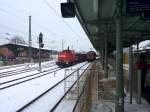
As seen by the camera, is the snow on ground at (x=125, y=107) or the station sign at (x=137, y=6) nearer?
the station sign at (x=137, y=6)

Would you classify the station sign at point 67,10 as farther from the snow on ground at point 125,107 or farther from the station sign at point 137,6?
the snow on ground at point 125,107

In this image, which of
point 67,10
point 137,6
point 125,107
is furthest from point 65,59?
point 137,6

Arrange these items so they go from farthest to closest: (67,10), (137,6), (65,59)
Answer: (65,59)
(67,10)
(137,6)

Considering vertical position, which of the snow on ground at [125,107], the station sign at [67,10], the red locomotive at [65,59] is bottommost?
the snow on ground at [125,107]

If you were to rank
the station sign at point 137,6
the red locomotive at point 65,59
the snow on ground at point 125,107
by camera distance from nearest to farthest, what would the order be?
1. the station sign at point 137,6
2. the snow on ground at point 125,107
3. the red locomotive at point 65,59

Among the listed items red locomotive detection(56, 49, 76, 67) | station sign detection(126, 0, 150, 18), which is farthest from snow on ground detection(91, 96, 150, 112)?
red locomotive detection(56, 49, 76, 67)

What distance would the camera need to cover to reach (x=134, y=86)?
14859 mm

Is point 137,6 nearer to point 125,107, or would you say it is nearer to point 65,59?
point 125,107

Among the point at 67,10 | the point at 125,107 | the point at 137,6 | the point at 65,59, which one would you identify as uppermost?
the point at 67,10

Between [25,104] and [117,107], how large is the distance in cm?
851

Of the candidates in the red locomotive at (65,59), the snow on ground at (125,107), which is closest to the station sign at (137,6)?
the snow on ground at (125,107)

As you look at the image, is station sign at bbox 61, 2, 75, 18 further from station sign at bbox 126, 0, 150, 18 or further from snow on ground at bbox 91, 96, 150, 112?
snow on ground at bbox 91, 96, 150, 112

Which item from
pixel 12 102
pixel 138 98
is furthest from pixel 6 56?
pixel 138 98

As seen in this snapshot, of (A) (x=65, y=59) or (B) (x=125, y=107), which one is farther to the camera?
(A) (x=65, y=59)
